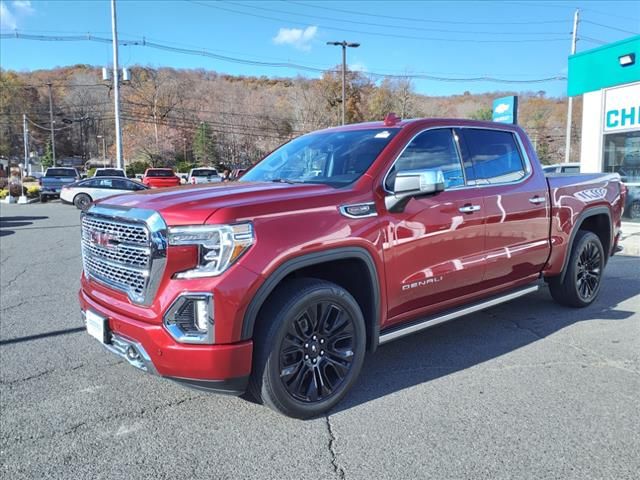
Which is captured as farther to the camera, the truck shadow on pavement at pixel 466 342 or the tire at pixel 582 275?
the tire at pixel 582 275

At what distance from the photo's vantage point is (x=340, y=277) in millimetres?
3508

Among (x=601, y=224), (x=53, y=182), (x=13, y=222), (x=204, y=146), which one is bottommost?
(x=13, y=222)

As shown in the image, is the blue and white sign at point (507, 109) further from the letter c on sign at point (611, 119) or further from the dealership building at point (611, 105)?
the letter c on sign at point (611, 119)

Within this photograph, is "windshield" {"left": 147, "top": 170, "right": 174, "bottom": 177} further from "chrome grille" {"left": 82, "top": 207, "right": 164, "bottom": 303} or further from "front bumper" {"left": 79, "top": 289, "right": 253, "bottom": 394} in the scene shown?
"front bumper" {"left": 79, "top": 289, "right": 253, "bottom": 394}

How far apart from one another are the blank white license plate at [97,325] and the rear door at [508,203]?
115 inches

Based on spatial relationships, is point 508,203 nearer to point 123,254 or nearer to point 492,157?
point 492,157

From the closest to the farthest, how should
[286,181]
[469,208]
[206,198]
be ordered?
[206,198] < [286,181] < [469,208]

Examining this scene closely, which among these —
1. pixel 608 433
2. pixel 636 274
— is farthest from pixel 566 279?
pixel 636 274

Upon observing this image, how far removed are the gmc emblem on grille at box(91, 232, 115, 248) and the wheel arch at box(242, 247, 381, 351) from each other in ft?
3.45

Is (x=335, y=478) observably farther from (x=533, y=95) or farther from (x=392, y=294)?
(x=533, y=95)

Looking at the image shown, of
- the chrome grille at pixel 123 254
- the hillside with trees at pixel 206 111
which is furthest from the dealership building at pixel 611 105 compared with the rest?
the hillside with trees at pixel 206 111

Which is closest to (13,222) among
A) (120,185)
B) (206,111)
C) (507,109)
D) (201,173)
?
(120,185)

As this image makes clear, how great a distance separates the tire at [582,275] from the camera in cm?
532

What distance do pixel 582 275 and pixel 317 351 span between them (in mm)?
3724
